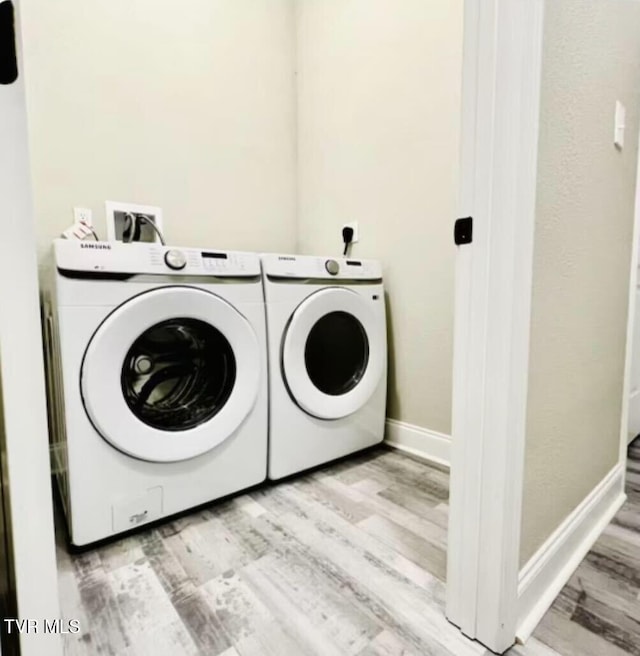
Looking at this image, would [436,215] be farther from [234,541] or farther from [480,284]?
[234,541]

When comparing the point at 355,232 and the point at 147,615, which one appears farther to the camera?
the point at 355,232

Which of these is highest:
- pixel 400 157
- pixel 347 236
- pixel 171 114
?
pixel 171 114

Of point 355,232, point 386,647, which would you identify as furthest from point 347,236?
point 386,647

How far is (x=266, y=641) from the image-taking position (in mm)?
699

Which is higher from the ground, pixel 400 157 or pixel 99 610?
pixel 400 157

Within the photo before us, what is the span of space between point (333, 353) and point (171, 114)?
4.18 ft

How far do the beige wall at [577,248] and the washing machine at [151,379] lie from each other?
78cm

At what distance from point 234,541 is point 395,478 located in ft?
2.00

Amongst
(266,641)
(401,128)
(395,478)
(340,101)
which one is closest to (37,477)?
(266,641)

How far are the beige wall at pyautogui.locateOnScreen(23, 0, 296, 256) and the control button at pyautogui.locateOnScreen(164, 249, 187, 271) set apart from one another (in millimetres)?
706

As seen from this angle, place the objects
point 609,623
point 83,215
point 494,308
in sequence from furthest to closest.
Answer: point 83,215 < point 609,623 < point 494,308

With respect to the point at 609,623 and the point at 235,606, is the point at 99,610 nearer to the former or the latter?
the point at 235,606

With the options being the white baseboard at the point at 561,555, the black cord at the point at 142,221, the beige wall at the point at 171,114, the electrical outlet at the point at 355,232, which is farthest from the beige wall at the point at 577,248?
the beige wall at the point at 171,114

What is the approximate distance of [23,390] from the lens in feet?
1.28
